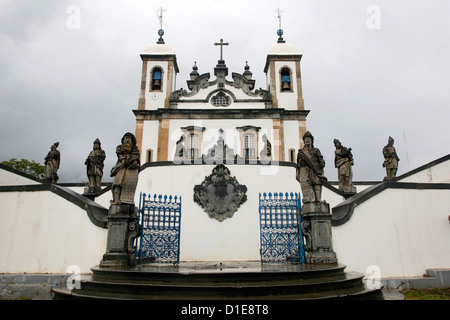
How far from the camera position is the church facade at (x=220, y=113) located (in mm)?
24656

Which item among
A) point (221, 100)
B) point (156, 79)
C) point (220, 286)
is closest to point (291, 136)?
point (221, 100)

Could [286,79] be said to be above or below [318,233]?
above

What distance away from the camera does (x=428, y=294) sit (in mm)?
7664

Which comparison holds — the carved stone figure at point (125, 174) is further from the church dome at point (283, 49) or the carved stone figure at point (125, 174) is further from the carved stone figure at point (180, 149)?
the church dome at point (283, 49)

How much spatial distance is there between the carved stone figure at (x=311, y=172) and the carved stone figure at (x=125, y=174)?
169 inches

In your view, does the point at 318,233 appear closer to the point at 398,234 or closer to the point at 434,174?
the point at 398,234

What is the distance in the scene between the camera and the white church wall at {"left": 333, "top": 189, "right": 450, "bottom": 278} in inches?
337

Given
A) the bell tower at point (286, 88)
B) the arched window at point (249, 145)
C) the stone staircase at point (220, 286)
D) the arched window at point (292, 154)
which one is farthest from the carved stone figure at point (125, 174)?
the arched window at point (292, 154)

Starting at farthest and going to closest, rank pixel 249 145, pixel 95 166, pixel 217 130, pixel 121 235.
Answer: pixel 217 130
pixel 249 145
pixel 95 166
pixel 121 235

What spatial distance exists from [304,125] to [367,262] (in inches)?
721

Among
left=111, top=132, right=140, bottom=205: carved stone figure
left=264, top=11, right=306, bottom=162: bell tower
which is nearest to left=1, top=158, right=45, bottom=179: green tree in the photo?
left=264, top=11, right=306, bottom=162: bell tower

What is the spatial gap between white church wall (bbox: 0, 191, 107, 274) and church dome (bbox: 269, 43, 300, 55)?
2450 centimetres

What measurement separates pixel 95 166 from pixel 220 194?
20.2ft
